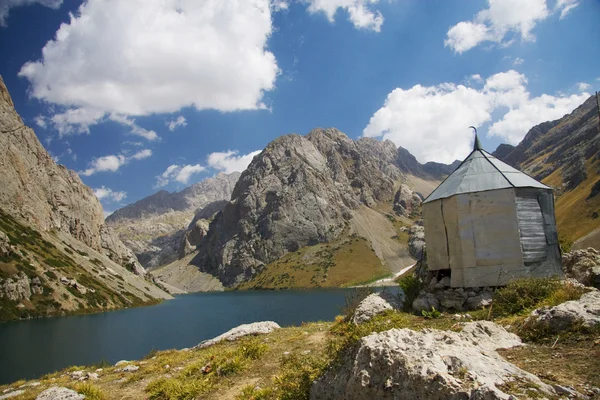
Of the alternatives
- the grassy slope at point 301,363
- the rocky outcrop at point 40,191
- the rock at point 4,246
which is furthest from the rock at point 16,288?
the grassy slope at point 301,363

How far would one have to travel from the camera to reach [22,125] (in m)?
141

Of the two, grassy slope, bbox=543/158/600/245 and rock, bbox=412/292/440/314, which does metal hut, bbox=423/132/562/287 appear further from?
grassy slope, bbox=543/158/600/245

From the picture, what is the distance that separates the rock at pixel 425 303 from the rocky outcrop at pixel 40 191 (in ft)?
452

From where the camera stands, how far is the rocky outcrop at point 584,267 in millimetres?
17656

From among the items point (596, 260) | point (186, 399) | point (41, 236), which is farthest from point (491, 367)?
point (41, 236)

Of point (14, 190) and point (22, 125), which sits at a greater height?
point (22, 125)

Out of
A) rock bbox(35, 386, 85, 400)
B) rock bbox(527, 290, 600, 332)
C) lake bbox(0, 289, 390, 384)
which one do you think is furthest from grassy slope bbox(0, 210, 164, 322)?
rock bbox(527, 290, 600, 332)

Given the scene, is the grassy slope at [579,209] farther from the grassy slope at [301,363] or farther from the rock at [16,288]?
the rock at [16,288]

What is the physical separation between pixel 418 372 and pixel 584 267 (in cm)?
1834

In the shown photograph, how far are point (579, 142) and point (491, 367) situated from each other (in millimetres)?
249735

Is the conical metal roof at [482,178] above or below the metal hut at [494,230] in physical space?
above

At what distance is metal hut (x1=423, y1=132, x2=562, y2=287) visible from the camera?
18.5 metres

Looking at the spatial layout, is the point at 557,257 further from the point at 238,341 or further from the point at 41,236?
the point at 41,236

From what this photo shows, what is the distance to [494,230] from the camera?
62.2 feet
